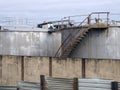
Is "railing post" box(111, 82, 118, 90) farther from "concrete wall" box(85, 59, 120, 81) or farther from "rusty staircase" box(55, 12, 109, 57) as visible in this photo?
"rusty staircase" box(55, 12, 109, 57)

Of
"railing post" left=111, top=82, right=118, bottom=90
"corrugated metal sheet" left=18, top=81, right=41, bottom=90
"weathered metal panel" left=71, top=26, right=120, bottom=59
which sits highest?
"weathered metal panel" left=71, top=26, right=120, bottom=59

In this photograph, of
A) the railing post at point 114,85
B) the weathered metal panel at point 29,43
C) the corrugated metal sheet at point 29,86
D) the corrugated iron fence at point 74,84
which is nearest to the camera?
the railing post at point 114,85

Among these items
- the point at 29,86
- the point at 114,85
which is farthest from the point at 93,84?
the point at 29,86

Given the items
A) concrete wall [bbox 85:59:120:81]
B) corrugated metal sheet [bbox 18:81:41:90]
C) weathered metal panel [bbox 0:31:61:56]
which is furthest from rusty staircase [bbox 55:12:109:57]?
corrugated metal sheet [bbox 18:81:41:90]

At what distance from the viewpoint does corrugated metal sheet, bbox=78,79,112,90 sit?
36.8 feet

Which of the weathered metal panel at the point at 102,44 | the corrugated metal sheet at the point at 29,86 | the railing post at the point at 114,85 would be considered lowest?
the corrugated metal sheet at the point at 29,86

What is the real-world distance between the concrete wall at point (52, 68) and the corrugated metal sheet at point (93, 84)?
1143cm

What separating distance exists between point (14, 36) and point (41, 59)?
1171 centimetres

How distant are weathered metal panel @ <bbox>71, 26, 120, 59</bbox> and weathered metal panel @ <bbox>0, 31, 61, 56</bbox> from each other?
6352 millimetres

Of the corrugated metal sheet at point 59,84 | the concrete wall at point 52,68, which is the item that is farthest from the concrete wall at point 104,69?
the corrugated metal sheet at point 59,84

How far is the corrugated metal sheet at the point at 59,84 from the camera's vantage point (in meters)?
11.7

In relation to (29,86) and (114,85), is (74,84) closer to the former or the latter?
(114,85)

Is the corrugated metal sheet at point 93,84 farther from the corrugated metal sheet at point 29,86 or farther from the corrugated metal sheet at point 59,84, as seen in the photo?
the corrugated metal sheet at point 29,86

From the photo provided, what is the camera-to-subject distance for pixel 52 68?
2466cm
